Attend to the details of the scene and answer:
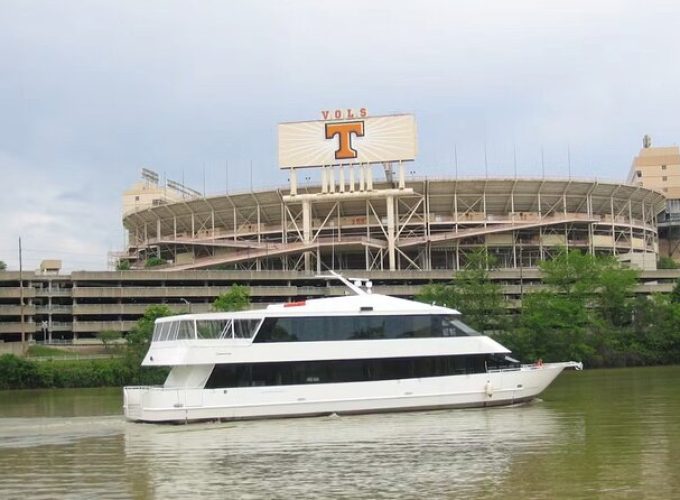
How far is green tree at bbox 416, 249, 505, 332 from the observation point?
81.4 meters

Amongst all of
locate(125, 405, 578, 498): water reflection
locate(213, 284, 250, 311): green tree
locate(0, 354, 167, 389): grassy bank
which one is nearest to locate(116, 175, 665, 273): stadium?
locate(213, 284, 250, 311): green tree

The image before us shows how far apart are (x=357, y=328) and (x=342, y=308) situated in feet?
3.39

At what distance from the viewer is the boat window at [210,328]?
3972 cm

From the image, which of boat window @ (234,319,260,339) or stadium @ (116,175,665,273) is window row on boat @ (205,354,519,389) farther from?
stadium @ (116,175,665,273)

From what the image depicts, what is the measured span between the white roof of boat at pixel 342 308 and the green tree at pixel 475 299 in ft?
127

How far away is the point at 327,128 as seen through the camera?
10462cm

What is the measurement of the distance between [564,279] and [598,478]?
225 ft

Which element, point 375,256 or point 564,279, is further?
point 375,256

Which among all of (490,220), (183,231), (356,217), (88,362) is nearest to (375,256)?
(356,217)

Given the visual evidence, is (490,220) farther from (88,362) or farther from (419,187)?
(88,362)

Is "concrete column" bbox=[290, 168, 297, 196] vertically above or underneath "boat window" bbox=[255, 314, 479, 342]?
above

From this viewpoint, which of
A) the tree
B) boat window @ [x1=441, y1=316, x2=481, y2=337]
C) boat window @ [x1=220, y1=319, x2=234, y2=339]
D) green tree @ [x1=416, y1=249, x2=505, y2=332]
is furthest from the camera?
green tree @ [x1=416, y1=249, x2=505, y2=332]

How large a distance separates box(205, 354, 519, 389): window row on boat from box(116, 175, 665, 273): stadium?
2564 inches

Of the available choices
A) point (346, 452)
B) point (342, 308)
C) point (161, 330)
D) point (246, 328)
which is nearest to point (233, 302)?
point (161, 330)
